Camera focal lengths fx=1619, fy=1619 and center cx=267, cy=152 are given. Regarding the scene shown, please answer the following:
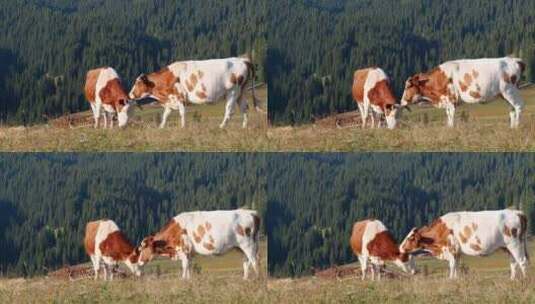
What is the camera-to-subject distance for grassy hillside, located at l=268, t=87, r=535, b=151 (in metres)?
28.1

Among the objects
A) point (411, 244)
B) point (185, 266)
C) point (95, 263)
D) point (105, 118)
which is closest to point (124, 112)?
point (105, 118)

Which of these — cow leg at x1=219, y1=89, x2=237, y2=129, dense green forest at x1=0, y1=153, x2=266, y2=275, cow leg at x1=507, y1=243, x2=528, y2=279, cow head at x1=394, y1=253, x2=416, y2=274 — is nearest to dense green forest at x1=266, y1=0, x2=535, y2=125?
cow leg at x1=219, y1=89, x2=237, y2=129

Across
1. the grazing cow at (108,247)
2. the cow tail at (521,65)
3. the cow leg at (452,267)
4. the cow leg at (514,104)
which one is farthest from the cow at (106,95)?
the cow tail at (521,65)

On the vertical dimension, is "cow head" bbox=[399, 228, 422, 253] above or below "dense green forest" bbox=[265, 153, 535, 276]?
below

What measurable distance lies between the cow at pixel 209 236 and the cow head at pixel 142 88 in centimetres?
250

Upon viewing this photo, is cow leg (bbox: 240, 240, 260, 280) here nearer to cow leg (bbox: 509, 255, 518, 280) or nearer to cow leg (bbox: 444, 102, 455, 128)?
cow leg (bbox: 444, 102, 455, 128)

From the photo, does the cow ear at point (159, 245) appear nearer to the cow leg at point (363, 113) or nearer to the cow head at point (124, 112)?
the cow head at point (124, 112)

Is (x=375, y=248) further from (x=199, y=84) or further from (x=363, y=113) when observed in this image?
(x=199, y=84)

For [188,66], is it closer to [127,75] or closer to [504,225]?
[127,75]

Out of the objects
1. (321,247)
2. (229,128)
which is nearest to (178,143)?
(229,128)

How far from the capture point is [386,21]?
2975 cm

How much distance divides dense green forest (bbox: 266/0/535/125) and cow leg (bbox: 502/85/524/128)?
1210 millimetres

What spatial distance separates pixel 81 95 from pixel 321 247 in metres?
5.45

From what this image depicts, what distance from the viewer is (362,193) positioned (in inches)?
1128
